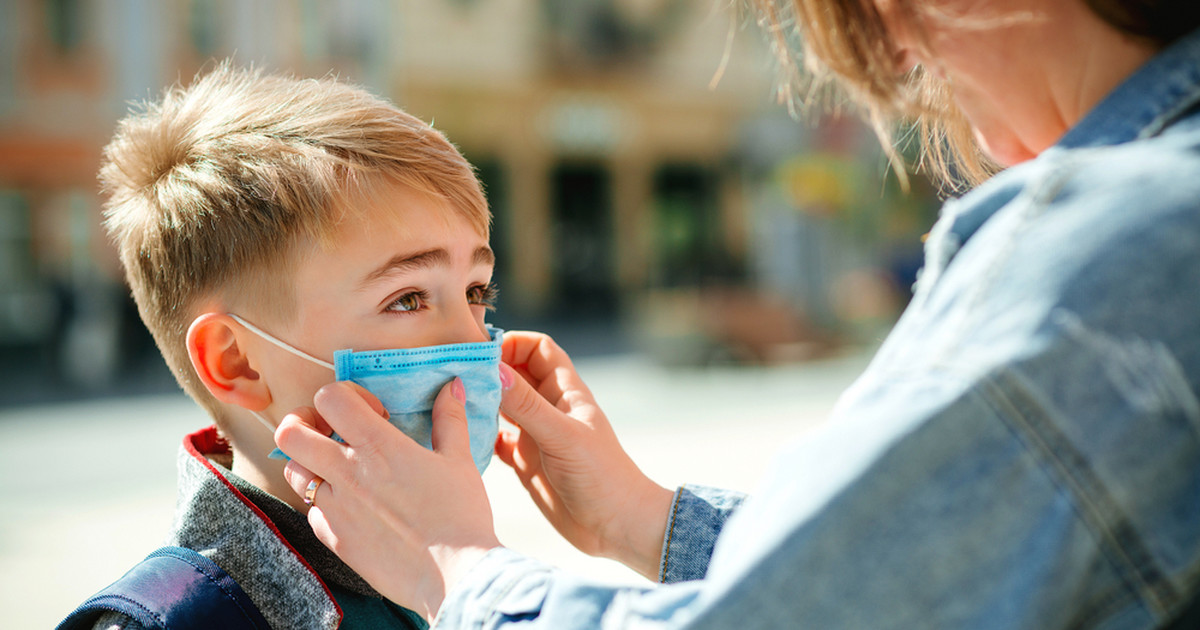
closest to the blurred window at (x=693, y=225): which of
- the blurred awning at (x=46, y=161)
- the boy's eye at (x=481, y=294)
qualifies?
the blurred awning at (x=46, y=161)

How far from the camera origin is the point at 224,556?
1514 millimetres

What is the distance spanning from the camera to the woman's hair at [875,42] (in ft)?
3.06

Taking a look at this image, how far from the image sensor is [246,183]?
1.68 meters

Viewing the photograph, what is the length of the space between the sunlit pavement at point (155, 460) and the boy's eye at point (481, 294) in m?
2.48

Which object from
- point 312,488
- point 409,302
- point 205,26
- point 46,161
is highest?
point 205,26

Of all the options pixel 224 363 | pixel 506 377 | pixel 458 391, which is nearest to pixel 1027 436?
pixel 458 391

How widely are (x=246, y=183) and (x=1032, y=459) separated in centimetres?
140

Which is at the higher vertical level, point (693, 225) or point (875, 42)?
point (875, 42)

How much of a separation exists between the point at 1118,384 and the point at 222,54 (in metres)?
18.5

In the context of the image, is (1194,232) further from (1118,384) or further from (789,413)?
(789,413)

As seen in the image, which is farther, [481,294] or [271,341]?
[481,294]

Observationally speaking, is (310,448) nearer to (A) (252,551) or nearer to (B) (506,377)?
(A) (252,551)

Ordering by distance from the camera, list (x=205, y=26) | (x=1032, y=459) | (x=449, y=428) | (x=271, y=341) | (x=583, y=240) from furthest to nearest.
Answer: (x=583, y=240) → (x=205, y=26) → (x=271, y=341) → (x=449, y=428) → (x=1032, y=459)

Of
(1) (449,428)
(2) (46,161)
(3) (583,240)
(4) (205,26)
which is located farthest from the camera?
(3) (583,240)
